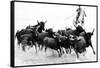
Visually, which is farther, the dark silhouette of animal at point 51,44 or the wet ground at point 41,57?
the dark silhouette of animal at point 51,44

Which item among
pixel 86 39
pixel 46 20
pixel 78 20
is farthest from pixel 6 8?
pixel 86 39

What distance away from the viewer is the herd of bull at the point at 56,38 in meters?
2.24

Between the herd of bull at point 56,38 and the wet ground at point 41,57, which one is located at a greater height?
the herd of bull at point 56,38

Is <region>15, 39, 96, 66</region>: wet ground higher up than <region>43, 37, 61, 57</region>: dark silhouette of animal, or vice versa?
<region>43, 37, 61, 57</region>: dark silhouette of animal

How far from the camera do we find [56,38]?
236 cm

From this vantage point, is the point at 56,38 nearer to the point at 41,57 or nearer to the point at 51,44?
the point at 51,44

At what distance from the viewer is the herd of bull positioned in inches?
88.1

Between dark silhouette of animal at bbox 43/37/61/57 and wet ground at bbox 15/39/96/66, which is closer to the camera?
wet ground at bbox 15/39/96/66

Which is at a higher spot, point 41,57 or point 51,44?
point 51,44

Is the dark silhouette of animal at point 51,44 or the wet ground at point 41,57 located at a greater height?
the dark silhouette of animal at point 51,44

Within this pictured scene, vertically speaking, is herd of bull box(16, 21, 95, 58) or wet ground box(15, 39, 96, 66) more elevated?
herd of bull box(16, 21, 95, 58)

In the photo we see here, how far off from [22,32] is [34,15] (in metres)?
0.23

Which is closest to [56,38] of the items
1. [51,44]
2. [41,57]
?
[51,44]

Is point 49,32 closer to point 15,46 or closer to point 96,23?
point 15,46
